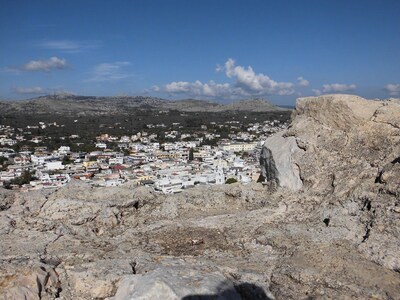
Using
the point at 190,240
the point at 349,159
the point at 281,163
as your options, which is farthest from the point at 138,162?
the point at 190,240

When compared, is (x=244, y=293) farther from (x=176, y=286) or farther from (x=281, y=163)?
(x=281, y=163)

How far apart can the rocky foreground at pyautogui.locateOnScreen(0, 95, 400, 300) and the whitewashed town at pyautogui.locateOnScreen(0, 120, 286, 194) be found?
26897mm

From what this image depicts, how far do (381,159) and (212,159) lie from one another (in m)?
66.5

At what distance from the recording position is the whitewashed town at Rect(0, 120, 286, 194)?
50594 mm

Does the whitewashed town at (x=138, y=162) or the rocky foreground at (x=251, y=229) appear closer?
the rocky foreground at (x=251, y=229)

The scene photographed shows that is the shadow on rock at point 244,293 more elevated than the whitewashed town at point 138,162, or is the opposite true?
the shadow on rock at point 244,293

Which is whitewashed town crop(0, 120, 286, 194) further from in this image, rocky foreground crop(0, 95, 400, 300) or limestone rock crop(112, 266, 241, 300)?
limestone rock crop(112, 266, 241, 300)

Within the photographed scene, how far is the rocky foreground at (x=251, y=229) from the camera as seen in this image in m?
5.88

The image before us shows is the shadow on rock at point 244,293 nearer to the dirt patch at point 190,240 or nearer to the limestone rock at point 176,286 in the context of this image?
the limestone rock at point 176,286

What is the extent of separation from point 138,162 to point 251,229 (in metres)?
66.8

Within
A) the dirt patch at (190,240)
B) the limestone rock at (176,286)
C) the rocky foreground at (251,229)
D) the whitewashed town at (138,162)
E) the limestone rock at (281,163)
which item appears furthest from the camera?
the whitewashed town at (138,162)

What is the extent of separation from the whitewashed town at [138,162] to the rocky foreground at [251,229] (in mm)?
26897

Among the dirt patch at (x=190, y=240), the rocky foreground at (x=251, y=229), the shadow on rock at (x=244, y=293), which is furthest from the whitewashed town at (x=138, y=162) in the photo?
the shadow on rock at (x=244, y=293)

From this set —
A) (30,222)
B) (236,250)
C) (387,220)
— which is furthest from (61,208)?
(387,220)
